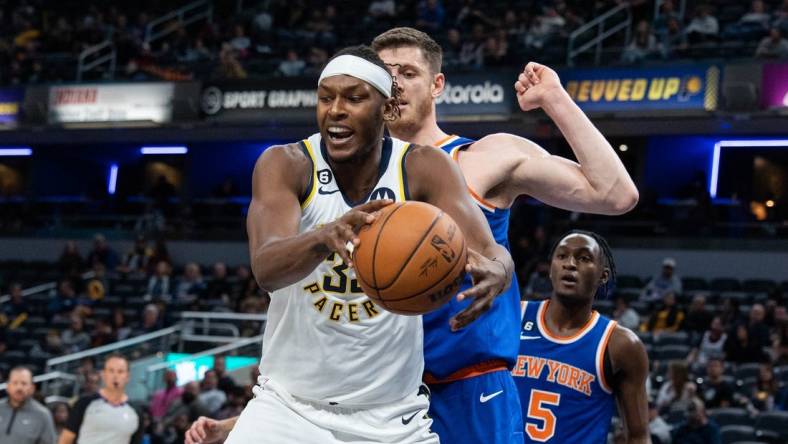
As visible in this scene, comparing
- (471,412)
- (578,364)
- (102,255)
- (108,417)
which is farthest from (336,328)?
(102,255)

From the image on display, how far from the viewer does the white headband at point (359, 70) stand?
359 cm

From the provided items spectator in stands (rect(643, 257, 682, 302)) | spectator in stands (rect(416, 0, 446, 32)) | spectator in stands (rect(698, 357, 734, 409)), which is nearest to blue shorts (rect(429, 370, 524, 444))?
spectator in stands (rect(698, 357, 734, 409))

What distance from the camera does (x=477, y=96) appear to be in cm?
1947

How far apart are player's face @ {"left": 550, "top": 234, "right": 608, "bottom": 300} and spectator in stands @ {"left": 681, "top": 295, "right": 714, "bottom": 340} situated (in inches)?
344

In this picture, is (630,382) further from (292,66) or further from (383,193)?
(292,66)

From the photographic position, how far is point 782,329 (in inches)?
523

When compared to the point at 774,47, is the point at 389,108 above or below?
below

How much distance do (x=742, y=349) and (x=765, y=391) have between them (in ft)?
4.31

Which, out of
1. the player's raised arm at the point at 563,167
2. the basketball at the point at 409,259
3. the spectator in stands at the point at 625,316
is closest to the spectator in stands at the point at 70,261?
the spectator in stands at the point at 625,316

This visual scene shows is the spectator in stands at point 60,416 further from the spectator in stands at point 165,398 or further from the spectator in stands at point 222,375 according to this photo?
the spectator in stands at point 222,375

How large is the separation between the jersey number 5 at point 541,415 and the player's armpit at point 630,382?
1.03 feet

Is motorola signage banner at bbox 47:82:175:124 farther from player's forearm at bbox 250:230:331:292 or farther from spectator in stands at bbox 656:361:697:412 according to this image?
player's forearm at bbox 250:230:331:292

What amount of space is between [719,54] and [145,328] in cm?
970

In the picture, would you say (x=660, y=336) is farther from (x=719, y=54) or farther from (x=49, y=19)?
(x=49, y=19)
